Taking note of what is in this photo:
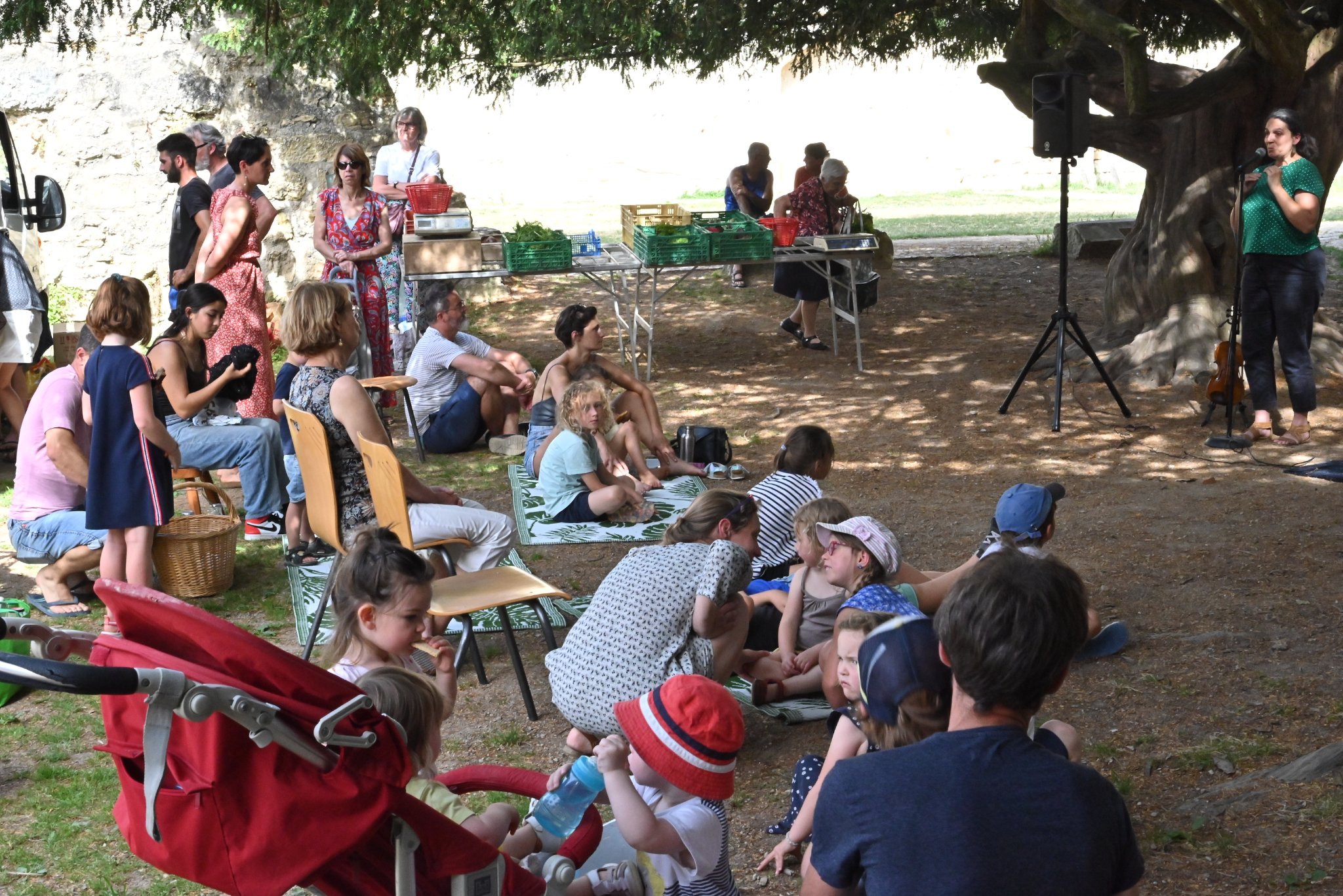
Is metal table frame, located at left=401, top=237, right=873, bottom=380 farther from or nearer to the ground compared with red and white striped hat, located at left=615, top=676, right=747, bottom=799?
farther from the ground

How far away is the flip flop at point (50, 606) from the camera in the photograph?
5.38 metres

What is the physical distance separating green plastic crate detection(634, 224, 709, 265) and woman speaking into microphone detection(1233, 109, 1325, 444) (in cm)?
397

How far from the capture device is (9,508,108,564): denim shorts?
5473mm

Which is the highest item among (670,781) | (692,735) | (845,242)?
(845,242)

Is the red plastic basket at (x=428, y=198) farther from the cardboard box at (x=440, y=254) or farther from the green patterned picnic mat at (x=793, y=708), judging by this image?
the green patterned picnic mat at (x=793, y=708)

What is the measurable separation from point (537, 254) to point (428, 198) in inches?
36.0

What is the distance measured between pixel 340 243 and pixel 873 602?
21.9ft

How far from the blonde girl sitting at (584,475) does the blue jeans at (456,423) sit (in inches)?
56.7

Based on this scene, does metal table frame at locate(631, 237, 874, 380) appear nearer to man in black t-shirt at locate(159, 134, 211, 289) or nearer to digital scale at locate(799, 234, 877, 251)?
digital scale at locate(799, 234, 877, 251)

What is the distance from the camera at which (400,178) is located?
10219 mm

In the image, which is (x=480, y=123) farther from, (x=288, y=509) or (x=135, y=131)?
(x=288, y=509)

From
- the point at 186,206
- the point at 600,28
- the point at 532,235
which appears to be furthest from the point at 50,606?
the point at 600,28

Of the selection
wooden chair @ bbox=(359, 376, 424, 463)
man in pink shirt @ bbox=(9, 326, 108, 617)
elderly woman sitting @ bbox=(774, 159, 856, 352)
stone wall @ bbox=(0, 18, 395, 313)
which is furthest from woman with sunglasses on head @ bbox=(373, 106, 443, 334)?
man in pink shirt @ bbox=(9, 326, 108, 617)

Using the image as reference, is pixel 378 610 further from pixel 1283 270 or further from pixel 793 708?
pixel 1283 270
